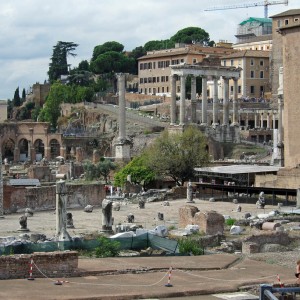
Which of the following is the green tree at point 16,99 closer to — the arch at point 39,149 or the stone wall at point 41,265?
the arch at point 39,149

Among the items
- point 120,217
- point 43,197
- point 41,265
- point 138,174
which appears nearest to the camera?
point 41,265

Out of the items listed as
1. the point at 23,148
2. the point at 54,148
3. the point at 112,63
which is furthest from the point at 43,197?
the point at 112,63

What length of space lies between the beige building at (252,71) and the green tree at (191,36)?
2414 centimetres

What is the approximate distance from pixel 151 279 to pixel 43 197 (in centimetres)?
2505

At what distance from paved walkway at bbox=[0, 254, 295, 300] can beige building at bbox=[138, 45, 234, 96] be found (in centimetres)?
9152

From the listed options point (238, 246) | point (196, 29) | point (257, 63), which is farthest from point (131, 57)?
point (238, 246)

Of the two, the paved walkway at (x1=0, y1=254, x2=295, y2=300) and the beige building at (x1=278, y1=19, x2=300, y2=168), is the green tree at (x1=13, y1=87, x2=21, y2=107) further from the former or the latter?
the paved walkway at (x1=0, y1=254, x2=295, y2=300)

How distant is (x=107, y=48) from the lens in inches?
5423

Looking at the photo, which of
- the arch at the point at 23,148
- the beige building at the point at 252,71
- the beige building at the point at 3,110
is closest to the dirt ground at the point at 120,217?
the arch at the point at 23,148

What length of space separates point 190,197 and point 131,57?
295ft

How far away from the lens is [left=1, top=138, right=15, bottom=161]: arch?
3949 inches

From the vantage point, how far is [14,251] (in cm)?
2428

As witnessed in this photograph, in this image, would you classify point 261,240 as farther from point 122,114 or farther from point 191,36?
point 191,36

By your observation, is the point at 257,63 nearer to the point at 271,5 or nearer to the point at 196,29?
the point at 196,29
